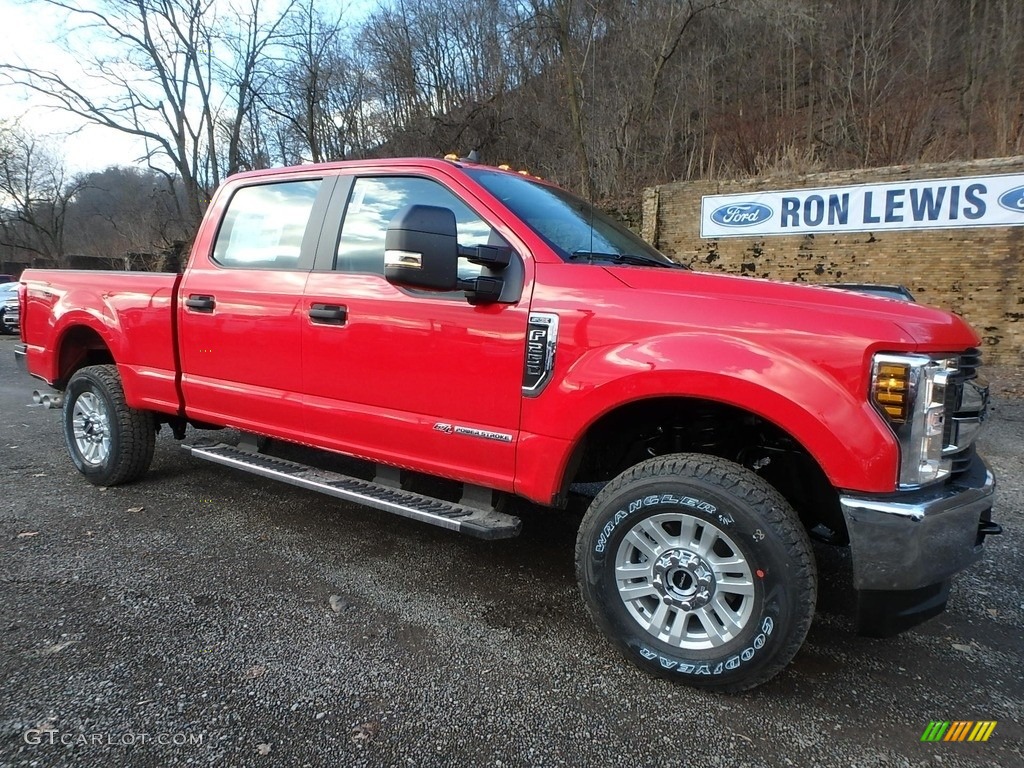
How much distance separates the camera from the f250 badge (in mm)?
2668

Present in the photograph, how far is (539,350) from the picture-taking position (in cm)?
269

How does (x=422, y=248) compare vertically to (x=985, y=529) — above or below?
above

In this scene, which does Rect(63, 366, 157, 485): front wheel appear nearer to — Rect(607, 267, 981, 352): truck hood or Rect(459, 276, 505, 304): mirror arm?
Rect(459, 276, 505, 304): mirror arm

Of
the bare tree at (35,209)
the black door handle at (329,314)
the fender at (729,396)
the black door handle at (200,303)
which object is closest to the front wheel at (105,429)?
the black door handle at (200,303)

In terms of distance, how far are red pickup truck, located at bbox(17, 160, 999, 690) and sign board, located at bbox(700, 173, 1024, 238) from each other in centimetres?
894

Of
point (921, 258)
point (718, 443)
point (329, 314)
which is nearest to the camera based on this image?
point (718, 443)

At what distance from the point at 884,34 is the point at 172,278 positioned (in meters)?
21.9

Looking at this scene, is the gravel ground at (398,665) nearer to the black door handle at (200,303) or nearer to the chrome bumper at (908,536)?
the chrome bumper at (908,536)

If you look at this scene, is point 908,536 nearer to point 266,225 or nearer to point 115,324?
point 266,225

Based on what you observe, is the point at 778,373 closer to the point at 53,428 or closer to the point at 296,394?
the point at 296,394

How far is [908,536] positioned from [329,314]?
2.67 m

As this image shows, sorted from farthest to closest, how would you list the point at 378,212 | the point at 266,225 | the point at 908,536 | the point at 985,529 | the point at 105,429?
1. the point at 105,429
2. the point at 266,225
3. the point at 378,212
4. the point at 985,529
5. the point at 908,536

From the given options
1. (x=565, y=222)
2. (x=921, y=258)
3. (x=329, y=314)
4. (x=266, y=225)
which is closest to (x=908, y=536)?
(x=565, y=222)

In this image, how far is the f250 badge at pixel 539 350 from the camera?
267cm
